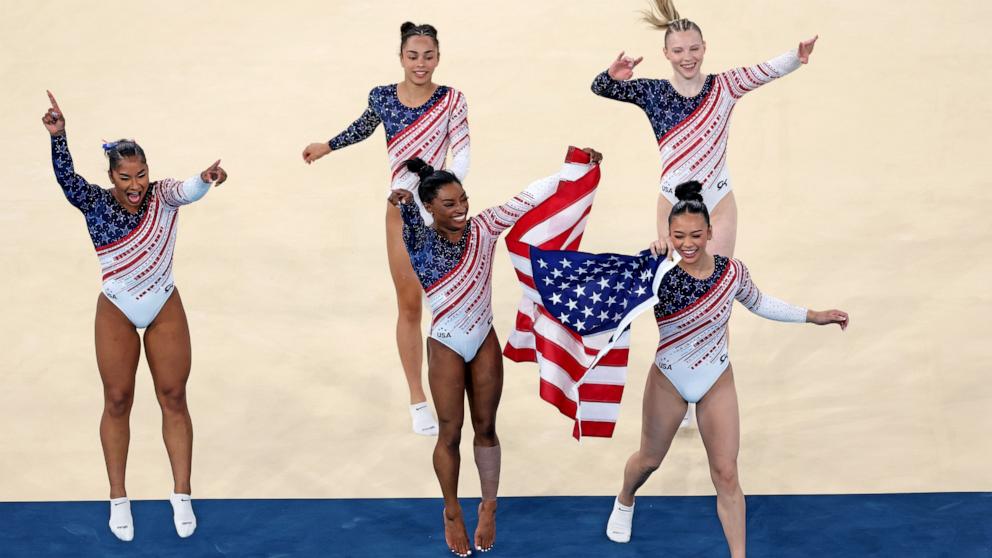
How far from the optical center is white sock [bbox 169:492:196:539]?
7.75m

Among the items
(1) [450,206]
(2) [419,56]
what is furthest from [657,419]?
(2) [419,56]

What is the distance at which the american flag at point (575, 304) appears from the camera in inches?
293

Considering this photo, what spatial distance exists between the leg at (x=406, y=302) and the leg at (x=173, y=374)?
130cm

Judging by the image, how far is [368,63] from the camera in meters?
12.4

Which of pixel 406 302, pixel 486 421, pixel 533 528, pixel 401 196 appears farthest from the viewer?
pixel 406 302

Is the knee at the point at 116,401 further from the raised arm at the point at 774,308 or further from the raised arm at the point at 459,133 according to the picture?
the raised arm at the point at 774,308

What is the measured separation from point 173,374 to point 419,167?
1606mm

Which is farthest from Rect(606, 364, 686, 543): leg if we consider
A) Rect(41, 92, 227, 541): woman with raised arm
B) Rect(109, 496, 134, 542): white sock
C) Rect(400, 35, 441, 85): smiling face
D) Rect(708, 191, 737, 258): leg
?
Rect(109, 496, 134, 542): white sock

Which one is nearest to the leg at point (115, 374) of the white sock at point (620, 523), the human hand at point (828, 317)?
the white sock at point (620, 523)

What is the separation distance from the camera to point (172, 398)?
774cm

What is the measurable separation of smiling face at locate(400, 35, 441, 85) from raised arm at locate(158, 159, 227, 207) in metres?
1.22

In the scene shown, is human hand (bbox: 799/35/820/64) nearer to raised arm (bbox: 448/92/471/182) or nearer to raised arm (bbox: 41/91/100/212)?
raised arm (bbox: 448/92/471/182)

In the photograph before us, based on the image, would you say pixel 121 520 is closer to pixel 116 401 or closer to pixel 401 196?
pixel 116 401

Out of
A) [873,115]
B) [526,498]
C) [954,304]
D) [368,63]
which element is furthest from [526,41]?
[526,498]
